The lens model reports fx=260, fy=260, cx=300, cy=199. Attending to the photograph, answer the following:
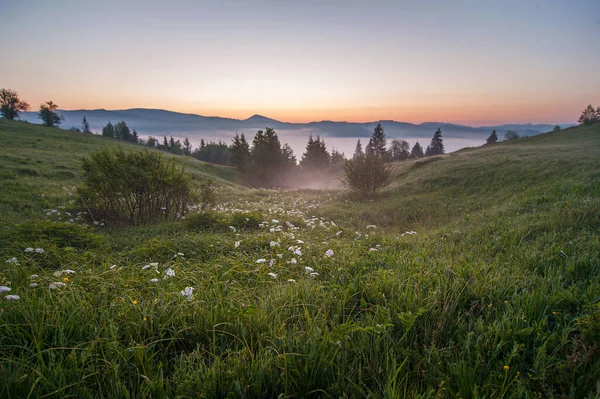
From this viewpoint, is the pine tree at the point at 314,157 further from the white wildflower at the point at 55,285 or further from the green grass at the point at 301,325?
the white wildflower at the point at 55,285

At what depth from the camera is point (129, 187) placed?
8.25 m

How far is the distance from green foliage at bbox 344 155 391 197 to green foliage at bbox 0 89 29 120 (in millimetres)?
90876

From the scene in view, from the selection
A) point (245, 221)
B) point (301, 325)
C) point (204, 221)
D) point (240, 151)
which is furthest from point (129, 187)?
point (240, 151)

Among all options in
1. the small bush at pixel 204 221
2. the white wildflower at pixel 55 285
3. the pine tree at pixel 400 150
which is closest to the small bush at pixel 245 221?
the small bush at pixel 204 221

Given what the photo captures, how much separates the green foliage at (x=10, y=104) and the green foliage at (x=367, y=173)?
9088cm

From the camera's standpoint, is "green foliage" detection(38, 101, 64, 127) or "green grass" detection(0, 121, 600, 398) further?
"green foliage" detection(38, 101, 64, 127)

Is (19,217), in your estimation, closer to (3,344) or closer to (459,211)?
(3,344)

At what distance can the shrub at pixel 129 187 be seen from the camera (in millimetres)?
8086

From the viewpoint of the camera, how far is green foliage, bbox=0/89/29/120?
6444 cm

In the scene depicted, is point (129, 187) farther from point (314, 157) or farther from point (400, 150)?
point (400, 150)

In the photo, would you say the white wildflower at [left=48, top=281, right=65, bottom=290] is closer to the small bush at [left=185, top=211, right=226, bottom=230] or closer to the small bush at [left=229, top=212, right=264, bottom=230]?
the small bush at [left=185, top=211, right=226, bottom=230]

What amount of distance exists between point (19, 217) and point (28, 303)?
8.82 metres

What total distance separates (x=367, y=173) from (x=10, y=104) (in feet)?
304

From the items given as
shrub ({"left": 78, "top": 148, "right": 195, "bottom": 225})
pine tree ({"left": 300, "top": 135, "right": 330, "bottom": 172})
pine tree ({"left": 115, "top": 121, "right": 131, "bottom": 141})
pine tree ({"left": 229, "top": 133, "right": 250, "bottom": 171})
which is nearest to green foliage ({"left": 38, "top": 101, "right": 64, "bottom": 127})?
pine tree ({"left": 115, "top": 121, "right": 131, "bottom": 141})
